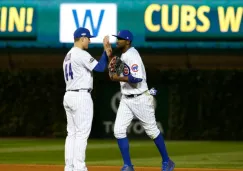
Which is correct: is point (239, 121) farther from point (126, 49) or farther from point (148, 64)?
point (126, 49)

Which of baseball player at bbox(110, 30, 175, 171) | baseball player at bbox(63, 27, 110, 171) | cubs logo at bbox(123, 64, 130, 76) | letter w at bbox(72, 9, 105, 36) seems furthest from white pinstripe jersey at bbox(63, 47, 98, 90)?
letter w at bbox(72, 9, 105, 36)

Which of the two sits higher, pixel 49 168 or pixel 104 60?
pixel 104 60

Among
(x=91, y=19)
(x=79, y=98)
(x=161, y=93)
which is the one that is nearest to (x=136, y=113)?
(x=79, y=98)

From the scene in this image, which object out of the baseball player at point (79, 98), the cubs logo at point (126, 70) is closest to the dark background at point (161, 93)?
the cubs logo at point (126, 70)

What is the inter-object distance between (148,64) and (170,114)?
1275 millimetres

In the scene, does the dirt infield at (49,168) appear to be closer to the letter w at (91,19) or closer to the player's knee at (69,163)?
the player's knee at (69,163)

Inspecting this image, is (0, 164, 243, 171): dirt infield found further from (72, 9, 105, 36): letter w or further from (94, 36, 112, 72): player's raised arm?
(72, 9, 105, 36): letter w

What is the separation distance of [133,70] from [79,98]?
102 cm

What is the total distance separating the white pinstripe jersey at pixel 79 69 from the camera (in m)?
9.12

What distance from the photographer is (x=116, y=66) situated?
32.2ft

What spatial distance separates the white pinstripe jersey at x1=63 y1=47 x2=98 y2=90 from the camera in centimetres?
912

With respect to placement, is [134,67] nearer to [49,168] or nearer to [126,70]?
[126,70]

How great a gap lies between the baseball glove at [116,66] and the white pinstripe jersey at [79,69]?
24.4 inches

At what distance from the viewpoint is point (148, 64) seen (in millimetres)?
18703
